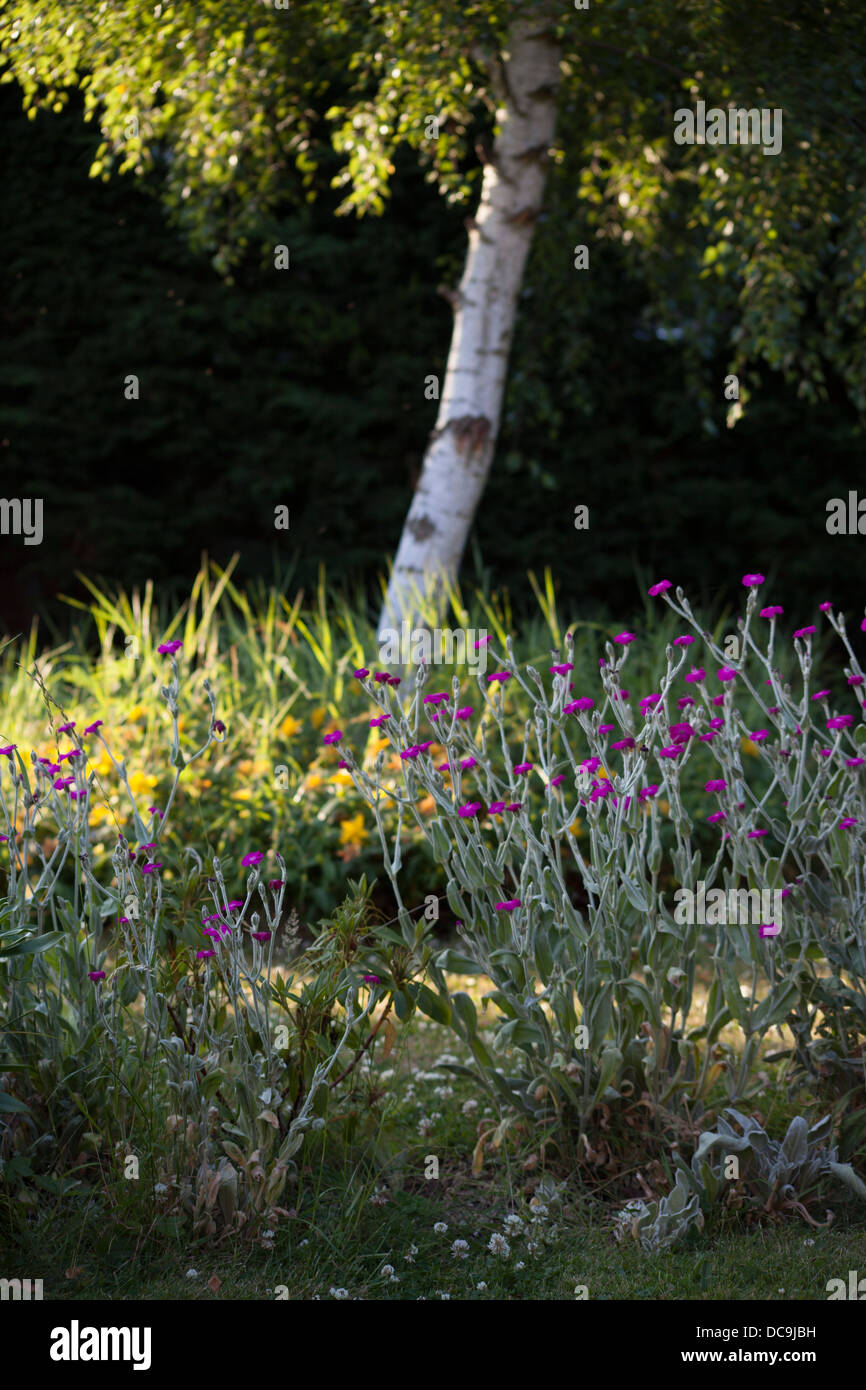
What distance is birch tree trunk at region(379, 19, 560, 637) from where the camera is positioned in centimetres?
534

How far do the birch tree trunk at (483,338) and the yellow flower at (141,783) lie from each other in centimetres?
153

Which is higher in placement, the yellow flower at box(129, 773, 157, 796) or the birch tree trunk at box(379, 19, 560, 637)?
the birch tree trunk at box(379, 19, 560, 637)

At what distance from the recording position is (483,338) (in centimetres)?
541

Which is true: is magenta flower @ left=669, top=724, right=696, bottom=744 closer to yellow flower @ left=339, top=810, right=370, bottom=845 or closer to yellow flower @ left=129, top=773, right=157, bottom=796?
yellow flower @ left=339, top=810, right=370, bottom=845

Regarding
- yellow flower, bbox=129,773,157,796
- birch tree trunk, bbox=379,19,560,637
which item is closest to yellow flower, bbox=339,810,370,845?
yellow flower, bbox=129,773,157,796

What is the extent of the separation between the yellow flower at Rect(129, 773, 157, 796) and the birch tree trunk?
1531 mm

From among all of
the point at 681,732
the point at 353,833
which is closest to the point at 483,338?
the point at 353,833

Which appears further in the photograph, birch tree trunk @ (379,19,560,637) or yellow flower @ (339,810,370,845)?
birch tree trunk @ (379,19,560,637)

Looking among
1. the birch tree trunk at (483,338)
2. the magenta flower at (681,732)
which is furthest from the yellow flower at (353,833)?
the magenta flower at (681,732)

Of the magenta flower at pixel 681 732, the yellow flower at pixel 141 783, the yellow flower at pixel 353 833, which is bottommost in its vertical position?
the yellow flower at pixel 353 833

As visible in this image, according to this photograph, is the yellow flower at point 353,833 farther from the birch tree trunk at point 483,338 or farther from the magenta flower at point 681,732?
the magenta flower at point 681,732

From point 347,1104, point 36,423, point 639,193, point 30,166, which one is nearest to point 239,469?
point 36,423

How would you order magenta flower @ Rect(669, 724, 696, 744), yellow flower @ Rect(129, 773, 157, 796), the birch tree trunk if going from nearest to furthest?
magenta flower @ Rect(669, 724, 696, 744) → yellow flower @ Rect(129, 773, 157, 796) → the birch tree trunk

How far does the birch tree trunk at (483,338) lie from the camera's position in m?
5.34
